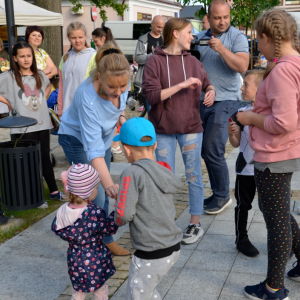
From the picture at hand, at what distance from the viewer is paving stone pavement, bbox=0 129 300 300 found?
10.5 feet

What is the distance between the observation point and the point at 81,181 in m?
2.65

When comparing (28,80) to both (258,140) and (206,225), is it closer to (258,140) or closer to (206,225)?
(206,225)

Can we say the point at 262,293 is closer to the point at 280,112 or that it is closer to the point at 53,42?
the point at 280,112

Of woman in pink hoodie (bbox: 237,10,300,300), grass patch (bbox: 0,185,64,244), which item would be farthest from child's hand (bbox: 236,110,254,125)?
grass patch (bbox: 0,185,64,244)

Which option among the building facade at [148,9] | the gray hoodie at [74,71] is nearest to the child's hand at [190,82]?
the gray hoodie at [74,71]

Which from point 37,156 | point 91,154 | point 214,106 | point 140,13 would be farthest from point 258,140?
point 140,13

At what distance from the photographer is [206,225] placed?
4.45 meters

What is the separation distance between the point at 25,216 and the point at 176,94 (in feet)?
7.25

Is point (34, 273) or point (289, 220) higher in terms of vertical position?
point (289, 220)

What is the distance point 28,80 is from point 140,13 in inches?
1387

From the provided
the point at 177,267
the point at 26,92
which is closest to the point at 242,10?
the point at 26,92

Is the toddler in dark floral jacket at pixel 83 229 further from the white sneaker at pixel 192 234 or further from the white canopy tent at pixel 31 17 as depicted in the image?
the white canopy tent at pixel 31 17

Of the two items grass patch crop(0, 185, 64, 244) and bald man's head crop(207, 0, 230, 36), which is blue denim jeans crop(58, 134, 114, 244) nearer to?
grass patch crop(0, 185, 64, 244)

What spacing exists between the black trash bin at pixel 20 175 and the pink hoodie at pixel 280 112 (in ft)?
8.25
